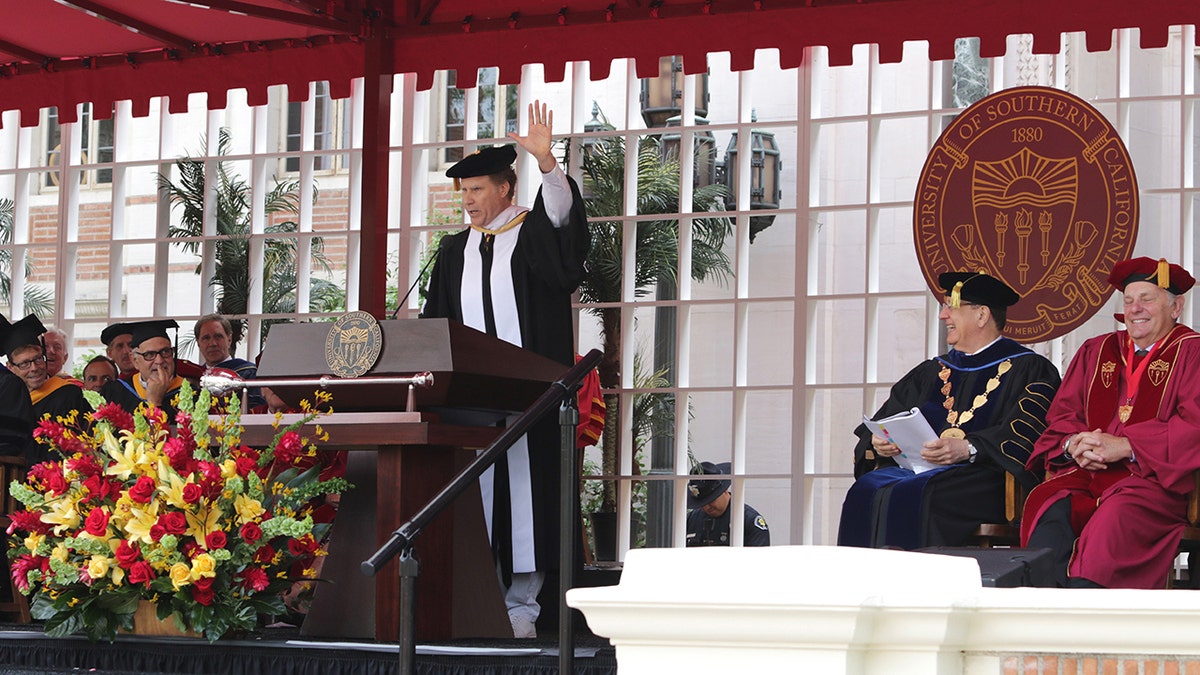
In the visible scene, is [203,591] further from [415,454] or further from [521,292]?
[521,292]

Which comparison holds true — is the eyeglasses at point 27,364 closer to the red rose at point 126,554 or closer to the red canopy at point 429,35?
the red canopy at point 429,35

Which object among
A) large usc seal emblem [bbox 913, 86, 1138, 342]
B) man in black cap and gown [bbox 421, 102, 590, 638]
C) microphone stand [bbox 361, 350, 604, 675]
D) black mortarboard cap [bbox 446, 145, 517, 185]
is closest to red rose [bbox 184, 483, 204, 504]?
microphone stand [bbox 361, 350, 604, 675]

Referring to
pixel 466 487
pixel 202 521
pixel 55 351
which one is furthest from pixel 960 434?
pixel 55 351

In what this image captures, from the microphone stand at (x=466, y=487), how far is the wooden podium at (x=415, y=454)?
33 cm

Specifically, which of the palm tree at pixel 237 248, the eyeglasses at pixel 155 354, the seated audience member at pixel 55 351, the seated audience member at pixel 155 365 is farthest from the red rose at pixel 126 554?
the palm tree at pixel 237 248

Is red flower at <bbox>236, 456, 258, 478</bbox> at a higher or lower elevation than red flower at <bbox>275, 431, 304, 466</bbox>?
lower

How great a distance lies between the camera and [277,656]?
4.49m

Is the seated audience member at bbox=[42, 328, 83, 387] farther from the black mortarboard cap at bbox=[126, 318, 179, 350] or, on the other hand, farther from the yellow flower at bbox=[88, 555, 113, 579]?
the yellow flower at bbox=[88, 555, 113, 579]

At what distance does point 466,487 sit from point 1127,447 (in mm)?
2381

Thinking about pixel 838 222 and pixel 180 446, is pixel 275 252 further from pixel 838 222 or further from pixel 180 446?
pixel 180 446

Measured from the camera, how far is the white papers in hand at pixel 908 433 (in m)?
5.87

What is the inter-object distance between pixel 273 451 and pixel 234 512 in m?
0.21

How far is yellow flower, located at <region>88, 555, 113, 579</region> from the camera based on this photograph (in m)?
4.57

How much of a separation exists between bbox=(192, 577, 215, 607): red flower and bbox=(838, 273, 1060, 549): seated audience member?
2426mm
